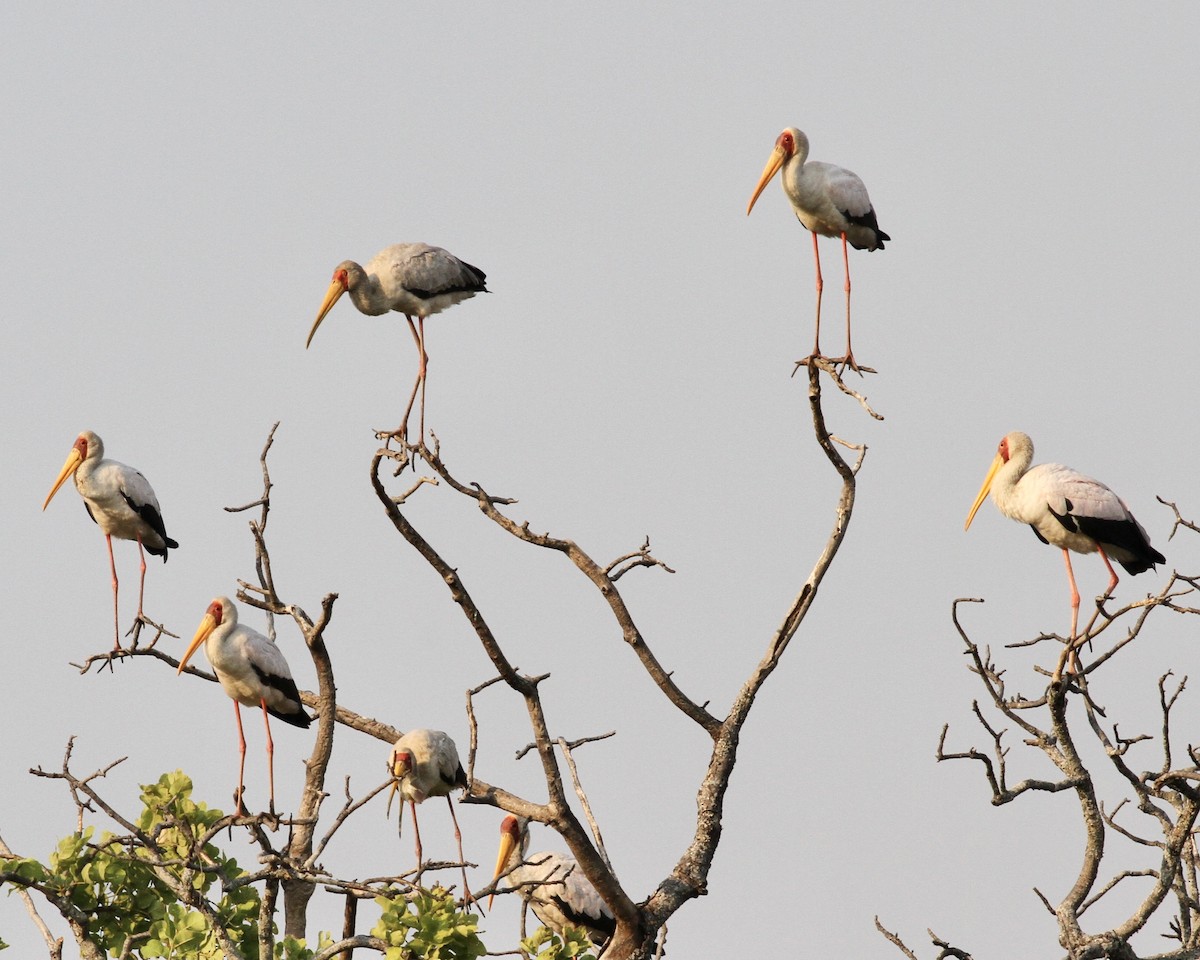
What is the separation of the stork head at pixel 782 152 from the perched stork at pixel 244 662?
4729 mm

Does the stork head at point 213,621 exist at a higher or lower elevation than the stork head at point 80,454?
lower

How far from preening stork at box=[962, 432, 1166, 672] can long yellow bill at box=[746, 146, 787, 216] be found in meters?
2.53

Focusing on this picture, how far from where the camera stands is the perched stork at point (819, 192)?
1362 cm

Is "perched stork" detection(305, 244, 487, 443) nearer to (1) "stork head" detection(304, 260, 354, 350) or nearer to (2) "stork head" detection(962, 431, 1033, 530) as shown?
(1) "stork head" detection(304, 260, 354, 350)

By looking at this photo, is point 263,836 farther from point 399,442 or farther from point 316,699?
point 316,699

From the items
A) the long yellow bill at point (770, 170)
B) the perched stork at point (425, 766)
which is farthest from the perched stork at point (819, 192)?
the perched stork at point (425, 766)

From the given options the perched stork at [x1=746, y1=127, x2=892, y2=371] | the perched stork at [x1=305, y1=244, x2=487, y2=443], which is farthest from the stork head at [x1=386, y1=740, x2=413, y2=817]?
the perched stork at [x1=746, y1=127, x2=892, y2=371]

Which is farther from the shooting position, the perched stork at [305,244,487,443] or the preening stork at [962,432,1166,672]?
the perched stork at [305,244,487,443]

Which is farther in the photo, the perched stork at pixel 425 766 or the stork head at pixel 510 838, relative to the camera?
the stork head at pixel 510 838

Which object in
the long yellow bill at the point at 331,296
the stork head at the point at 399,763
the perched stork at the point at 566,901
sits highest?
the long yellow bill at the point at 331,296

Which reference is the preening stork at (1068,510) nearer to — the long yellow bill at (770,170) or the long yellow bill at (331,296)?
the long yellow bill at (770,170)

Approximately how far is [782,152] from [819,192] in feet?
1.35

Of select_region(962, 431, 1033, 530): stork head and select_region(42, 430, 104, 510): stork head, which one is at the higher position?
select_region(42, 430, 104, 510): stork head

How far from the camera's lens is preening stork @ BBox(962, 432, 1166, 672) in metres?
12.7
